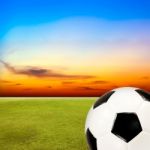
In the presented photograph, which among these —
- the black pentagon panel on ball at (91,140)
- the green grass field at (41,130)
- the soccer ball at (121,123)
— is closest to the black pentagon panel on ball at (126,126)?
the soccer ball at (121,123)

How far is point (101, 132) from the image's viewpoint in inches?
160

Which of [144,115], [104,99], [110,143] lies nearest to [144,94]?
[144,115]

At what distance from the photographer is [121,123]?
13.2 ft

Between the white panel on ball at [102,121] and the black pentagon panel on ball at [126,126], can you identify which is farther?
the white panel on ball at [102,121]

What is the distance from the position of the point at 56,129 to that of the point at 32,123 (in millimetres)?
1278

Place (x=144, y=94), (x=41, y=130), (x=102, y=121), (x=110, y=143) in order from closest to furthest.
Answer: (x=110, y=143), (x=102, y=121), (x=144, y=94), (x=41, y=130)

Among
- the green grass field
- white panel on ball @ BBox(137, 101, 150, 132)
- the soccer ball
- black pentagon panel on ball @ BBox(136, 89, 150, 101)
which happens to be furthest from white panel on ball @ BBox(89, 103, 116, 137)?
the green grass field

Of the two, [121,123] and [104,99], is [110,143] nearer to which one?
[121,123]

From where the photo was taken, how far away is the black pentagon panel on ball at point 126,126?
3.94 meters

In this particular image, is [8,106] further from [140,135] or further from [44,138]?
[140,135]

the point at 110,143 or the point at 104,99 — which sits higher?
the point at 104,99

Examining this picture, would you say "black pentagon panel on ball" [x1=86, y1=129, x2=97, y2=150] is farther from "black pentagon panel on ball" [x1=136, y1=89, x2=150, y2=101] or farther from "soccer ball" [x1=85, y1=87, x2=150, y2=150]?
"black pentagon panel on ball" [x1=136, y1=89, x2=150, y2=101]

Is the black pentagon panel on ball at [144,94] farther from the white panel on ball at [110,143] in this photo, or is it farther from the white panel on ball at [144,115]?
the white panel on ball at [110,143]

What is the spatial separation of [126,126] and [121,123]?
0.22 feet
